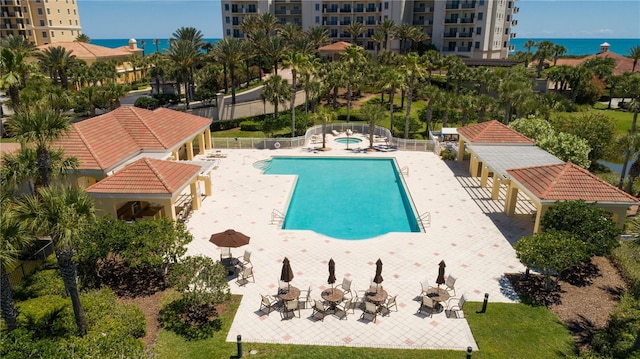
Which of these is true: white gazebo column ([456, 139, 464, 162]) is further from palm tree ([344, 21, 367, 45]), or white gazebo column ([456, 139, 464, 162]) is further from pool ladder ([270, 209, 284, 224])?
palm tree ([344, 21, 367, 45])

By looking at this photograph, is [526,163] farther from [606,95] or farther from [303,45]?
[606,95]

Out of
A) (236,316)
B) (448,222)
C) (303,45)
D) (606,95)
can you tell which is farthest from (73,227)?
(606,95)

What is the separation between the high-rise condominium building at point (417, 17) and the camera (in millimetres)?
86750

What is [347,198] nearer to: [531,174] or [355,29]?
[531,174]

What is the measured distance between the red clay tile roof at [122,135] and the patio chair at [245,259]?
1171 cm

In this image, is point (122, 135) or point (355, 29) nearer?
point (122, 135)

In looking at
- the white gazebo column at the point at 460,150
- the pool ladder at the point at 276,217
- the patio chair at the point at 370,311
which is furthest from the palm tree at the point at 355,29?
the patio chair at the point at 370,311

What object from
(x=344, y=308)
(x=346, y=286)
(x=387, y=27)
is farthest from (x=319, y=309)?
(x=387, y=27)

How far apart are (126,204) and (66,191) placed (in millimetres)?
13609

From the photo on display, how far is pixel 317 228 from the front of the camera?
2636 cm

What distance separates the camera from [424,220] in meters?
26.1

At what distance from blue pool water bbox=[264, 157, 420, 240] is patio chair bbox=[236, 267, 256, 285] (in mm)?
6685

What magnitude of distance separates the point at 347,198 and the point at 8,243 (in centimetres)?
2175

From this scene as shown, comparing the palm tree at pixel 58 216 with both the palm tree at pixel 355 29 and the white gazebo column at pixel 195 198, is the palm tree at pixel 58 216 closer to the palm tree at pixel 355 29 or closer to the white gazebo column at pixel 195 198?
the white gazebo column at pixel 195 198
